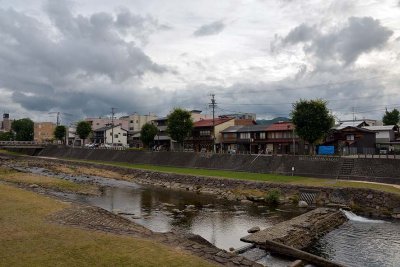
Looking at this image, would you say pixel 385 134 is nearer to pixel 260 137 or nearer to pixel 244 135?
pixel 260 137

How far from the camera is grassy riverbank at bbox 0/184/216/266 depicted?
16.5m

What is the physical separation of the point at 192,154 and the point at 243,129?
22.7 m

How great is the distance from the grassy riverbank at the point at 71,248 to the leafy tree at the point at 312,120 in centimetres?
4887

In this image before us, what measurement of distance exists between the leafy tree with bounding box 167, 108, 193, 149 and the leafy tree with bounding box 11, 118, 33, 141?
112m

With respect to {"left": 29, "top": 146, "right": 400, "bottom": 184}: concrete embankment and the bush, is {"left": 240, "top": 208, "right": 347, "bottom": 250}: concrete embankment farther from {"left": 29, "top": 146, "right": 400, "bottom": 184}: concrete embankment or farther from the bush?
{"left": 29, "top": 146, "right": 400, "bottom": 184}: concrete embankment

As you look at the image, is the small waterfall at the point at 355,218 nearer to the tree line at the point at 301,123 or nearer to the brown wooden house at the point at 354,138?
the tree line at the point at 301,123

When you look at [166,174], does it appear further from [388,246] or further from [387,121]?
[387,121]

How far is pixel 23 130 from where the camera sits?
568 ft

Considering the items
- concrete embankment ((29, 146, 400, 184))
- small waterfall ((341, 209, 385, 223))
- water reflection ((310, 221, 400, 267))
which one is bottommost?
water reflection ((310, 221, 400, 267))

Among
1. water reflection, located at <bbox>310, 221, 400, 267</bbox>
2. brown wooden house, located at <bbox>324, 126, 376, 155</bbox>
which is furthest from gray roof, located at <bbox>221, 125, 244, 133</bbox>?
water reflection, located at <bbox>310, 221, 400, 267</bbox>

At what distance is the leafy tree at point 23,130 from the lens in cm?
17400

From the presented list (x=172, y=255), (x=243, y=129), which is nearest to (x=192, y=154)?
(x=243, y=129)

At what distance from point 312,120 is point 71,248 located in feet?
173

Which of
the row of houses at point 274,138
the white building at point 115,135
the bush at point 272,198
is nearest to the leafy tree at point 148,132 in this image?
the row of houses at point 274,138
